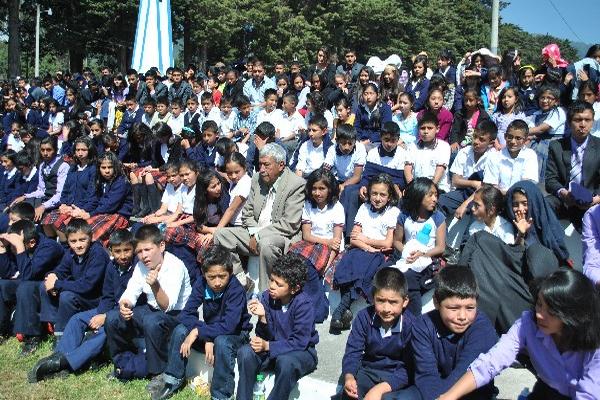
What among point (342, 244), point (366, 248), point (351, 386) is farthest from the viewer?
point (342, 244)

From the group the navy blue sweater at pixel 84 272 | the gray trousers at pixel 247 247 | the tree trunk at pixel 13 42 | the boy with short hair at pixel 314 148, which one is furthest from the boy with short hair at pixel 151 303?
the tree trunk at pixel 13 42

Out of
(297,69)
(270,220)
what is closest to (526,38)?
(297,69)

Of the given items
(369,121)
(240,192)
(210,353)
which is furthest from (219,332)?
(369,121)

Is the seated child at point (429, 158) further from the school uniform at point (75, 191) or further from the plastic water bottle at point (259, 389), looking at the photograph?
the school uniform at point (75, 191)

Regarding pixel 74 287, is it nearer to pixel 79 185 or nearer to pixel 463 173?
pixel 79 185

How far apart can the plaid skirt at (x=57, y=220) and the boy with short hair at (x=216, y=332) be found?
3112mm

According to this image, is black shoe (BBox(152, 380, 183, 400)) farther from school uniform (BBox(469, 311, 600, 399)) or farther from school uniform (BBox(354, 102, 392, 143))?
school uniform (BBox(354, 102, 392, 143))

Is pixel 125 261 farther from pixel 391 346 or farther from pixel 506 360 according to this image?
pixel 506 360

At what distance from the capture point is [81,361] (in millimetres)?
4555

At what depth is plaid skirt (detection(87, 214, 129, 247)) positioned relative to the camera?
20.6ft

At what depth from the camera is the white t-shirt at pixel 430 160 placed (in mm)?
5828

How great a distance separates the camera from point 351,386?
10.8 feet

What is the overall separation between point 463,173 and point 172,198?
301cm

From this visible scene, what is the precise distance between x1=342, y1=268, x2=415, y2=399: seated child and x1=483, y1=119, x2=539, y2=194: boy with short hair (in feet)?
7.41
